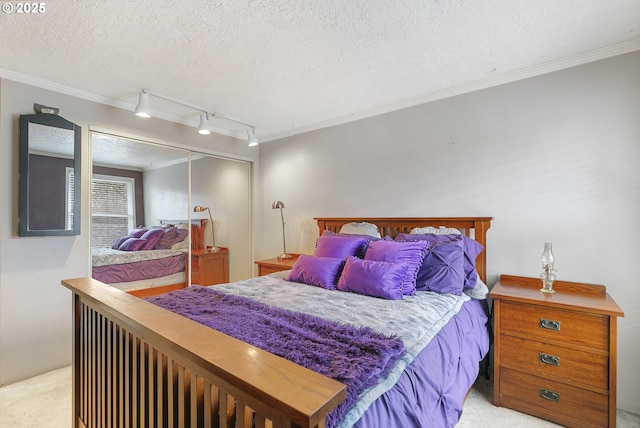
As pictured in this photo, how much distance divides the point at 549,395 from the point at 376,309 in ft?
4.00

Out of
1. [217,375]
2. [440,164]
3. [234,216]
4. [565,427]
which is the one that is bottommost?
[565,427]

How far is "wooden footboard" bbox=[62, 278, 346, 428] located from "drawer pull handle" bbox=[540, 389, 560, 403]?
188cm

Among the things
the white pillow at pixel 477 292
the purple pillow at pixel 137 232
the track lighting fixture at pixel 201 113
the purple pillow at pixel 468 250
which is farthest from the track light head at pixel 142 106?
the white pillow at pixel 477 292

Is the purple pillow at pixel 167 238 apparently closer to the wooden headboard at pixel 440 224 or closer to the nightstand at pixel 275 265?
the nightstand at pixel 275 265

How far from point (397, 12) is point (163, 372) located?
2.09 meters

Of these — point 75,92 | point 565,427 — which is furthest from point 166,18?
point 565,427

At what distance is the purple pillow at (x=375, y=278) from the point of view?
78.2 inches

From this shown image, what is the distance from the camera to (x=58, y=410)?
6.45 ft

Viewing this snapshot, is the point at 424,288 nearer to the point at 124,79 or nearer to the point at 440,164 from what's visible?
the point at 440,164

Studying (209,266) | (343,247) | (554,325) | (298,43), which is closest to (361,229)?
(343,247)

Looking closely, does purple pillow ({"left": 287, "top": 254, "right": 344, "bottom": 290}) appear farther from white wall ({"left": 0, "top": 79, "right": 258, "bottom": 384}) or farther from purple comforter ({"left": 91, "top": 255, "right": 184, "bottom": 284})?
white wall ({"left": 0, "top": 79, "right": 258, "bottom": 384})

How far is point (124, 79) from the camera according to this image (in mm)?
2441

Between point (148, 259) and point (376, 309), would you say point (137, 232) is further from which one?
point (376, 309)

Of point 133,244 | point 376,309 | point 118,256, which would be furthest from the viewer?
→ point 133,244
